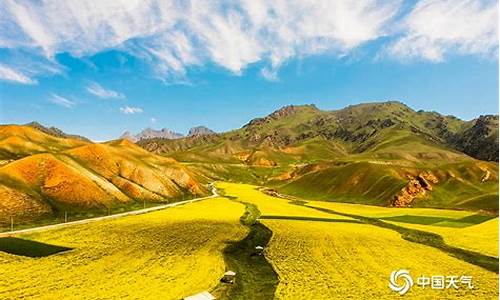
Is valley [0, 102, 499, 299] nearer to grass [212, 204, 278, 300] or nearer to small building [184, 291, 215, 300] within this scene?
grass [212, 204, 278, 300]

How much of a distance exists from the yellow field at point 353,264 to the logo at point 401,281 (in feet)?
2.21

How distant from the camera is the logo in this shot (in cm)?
4128

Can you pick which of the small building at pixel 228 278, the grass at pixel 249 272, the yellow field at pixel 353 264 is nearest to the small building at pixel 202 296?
the grass at pixel 249 272

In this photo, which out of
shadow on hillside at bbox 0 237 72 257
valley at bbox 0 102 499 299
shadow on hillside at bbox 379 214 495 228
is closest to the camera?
valley at bbox 0 102 499 299

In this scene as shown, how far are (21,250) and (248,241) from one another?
3081cm

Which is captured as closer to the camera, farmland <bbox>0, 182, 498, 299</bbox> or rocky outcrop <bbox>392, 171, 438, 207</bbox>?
farmland <bbox>0, 182, 498, 299</bbox>

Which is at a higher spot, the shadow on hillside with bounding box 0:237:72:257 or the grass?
the shadow on hillside with bounding box 0:237:72:257

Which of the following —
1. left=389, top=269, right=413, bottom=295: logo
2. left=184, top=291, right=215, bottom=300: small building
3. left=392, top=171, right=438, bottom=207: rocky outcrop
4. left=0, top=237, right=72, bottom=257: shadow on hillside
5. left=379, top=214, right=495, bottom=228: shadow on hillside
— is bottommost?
left=389, top=269, right=413, bottom=295: logo

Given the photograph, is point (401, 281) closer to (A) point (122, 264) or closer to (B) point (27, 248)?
(A) point (122, 264)

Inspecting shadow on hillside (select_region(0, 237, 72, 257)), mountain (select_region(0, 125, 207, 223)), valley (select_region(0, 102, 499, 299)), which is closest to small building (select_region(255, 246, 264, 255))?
valley (select_region(0, 102, 499, 299))

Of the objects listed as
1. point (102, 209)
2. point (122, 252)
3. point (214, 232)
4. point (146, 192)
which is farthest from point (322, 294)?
point (146, 192)

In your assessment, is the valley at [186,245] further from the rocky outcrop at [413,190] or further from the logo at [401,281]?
the rocky outcrop at [413,190]

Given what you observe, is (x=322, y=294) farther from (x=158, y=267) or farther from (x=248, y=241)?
(x=248, y=241)

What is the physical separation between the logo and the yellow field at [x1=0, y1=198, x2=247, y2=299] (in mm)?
17338
